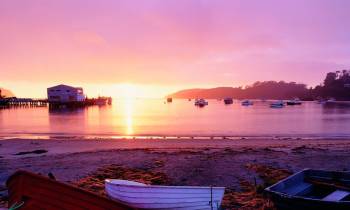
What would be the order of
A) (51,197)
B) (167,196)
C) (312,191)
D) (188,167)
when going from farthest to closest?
(188,167) < (312,191) < (167,196) < (51,197)

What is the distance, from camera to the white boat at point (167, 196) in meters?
7.44

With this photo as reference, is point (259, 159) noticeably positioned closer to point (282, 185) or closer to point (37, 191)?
point (282, 185)

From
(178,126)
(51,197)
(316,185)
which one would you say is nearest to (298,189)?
(316,185)

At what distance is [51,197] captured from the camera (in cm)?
733

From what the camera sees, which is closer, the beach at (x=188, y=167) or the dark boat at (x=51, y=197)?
the dark boat at (x=51, y=197)

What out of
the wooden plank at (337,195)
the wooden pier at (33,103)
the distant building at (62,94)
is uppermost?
the distant building at (62,94)

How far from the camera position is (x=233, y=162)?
47.5 ft

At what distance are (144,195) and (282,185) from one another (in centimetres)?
352

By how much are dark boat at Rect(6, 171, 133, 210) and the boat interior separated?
4158 millimetres

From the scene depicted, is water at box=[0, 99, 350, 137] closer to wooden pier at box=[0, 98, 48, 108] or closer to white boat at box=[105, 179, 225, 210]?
white boat at box=[105, 179, 225, 210]

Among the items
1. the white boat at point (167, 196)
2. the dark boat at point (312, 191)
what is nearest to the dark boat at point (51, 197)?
the white boat at point (167, 196)

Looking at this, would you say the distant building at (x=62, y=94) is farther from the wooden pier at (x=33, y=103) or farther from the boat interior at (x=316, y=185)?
the boat interior at (x=316, y=185)

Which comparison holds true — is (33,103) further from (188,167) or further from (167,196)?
(167,196)

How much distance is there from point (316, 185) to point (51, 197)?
687cm
